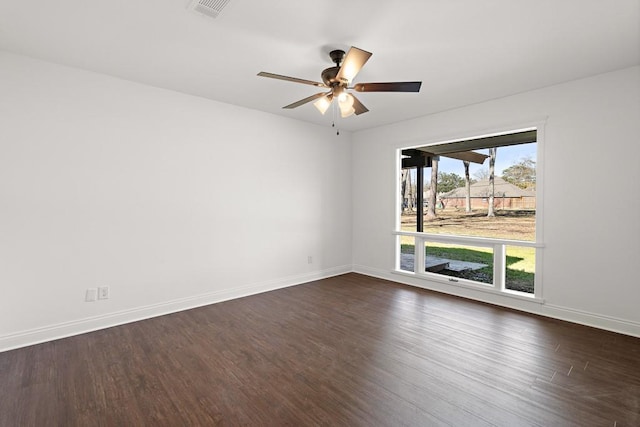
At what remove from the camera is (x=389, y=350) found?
2.65m

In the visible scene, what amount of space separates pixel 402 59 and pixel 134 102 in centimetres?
281

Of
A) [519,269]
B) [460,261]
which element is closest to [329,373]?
[460,261]

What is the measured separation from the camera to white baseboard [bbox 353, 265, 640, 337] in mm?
2998

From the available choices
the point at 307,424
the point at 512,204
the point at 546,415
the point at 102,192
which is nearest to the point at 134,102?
the point at 102,192

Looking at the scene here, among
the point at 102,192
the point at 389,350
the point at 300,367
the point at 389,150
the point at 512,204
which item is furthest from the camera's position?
the point at 389,150

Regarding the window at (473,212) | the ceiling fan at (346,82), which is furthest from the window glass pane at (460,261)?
the ceiling fan at (346,82)

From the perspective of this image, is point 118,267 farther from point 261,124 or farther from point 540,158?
point 540,158

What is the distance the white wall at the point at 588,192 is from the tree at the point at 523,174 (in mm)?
351

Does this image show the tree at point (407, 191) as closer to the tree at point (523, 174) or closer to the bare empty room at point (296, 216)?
the bare empty room at point (296, 216)

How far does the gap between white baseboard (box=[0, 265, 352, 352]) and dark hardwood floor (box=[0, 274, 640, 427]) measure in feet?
0.38

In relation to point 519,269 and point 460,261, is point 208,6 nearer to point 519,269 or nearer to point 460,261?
point 460,261

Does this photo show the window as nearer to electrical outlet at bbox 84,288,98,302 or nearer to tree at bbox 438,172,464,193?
tree at bbox 438,172,464,193

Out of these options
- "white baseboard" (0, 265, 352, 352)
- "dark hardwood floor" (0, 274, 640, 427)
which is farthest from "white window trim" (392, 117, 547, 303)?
"white baseboard" (0, 265, 352, 352)

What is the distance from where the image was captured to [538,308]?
11.5ft
